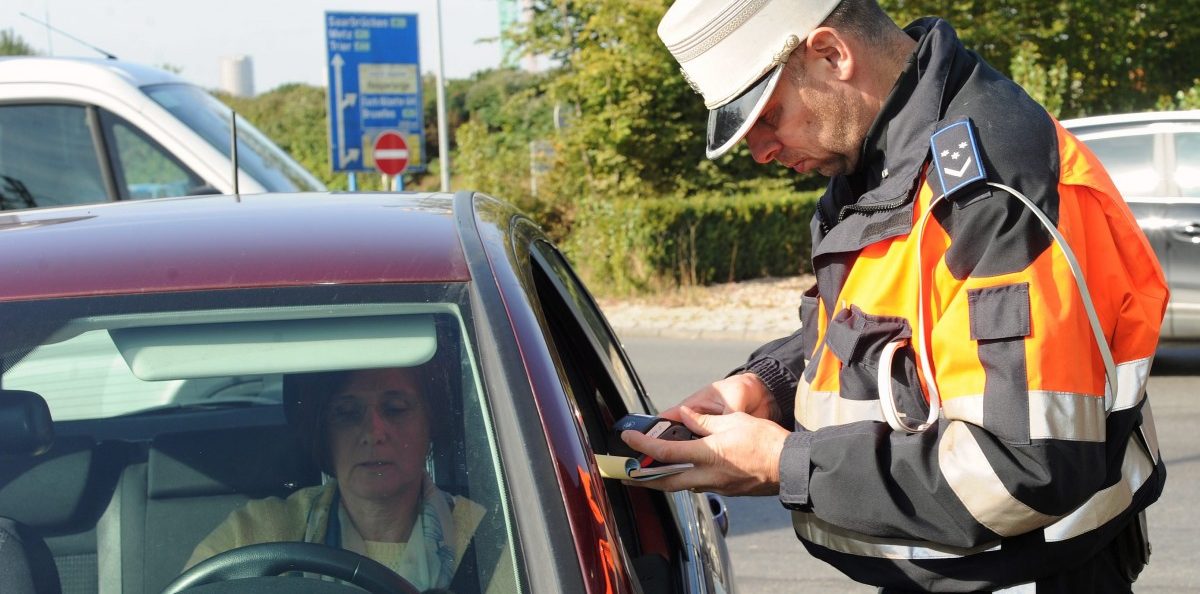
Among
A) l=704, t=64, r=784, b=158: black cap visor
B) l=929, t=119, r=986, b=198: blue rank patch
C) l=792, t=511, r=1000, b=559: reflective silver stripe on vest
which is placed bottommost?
l=792, t=511, r=1000, b=559: reflective silver stripe on vest

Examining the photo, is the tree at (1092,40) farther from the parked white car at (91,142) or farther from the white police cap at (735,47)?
the white police cap at (735,47)

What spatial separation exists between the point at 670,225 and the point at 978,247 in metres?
12.7

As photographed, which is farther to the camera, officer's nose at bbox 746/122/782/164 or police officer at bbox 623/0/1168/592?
officer's nose at bbox 746/122/782/164

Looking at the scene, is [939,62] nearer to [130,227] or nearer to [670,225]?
[130,227]

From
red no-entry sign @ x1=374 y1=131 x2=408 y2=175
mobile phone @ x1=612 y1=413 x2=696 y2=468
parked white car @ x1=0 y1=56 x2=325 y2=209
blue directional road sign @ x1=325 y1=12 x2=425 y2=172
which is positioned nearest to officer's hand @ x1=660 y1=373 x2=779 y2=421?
mobile phone @ x1=612 y1=413 x2=696 y2=468

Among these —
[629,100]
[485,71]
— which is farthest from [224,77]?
[629,100]

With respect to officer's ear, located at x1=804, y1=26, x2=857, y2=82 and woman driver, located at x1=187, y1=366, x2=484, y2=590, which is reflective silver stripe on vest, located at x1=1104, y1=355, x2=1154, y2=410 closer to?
officer's ear, located at x1=804, y1=26, x2=857, y2=82

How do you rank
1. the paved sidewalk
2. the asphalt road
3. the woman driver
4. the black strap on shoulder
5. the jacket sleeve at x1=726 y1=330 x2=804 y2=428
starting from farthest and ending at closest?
the paved sidewalk
the asphalt road
the jacket sleeve at x1=726 y1=330 x2=804 y2=428
the woman driver
the black strap on shoulder

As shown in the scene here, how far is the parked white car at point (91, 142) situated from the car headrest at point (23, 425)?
153 inches

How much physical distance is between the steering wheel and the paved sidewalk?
9.25 metres

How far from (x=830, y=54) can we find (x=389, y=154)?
1269 cm

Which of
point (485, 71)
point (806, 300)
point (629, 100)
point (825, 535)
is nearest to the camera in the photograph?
point (825, 535)

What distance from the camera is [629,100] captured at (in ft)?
57.6

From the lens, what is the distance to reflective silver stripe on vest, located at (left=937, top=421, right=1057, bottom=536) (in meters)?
1.71
